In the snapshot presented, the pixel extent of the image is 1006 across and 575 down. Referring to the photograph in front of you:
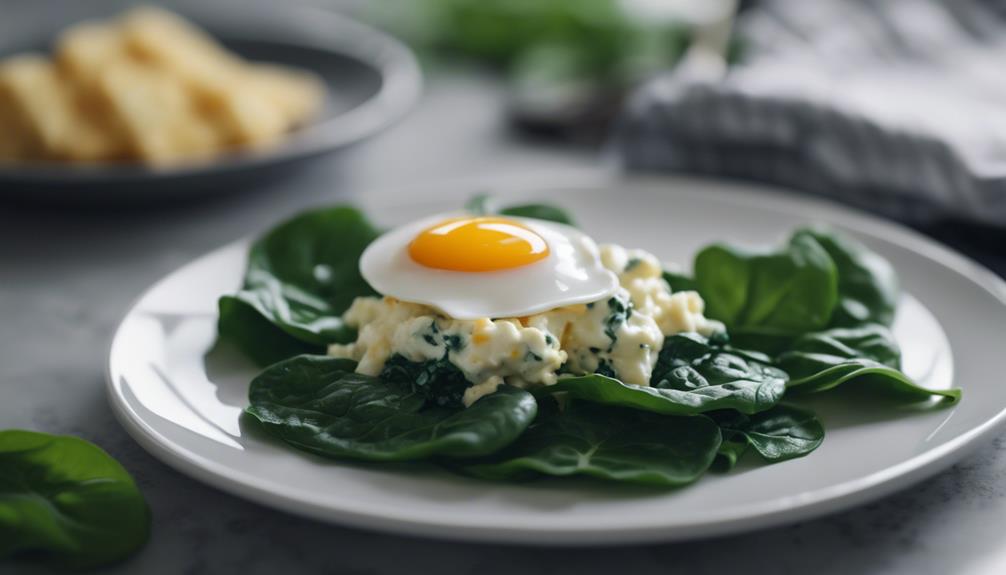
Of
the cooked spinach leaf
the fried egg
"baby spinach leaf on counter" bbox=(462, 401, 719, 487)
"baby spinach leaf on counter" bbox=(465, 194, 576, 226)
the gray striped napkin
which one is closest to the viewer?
"baby spinach leaf on counter" bbox=(462, 401, 719, 487)

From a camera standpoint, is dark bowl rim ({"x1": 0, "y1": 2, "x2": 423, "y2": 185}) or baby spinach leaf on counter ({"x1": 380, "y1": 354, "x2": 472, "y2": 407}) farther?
dark bowl rim ({"x1": 0, "y1": 2, "x2": 423, "y2": 185})

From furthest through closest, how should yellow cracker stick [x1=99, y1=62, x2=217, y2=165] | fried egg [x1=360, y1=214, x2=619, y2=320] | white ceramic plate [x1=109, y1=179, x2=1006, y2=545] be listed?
yellow cracker stick [x1=99, y1=62, x2=217, y2=165]
fried egg [x1=360, y1=214, x2=619, y2=320]
white ceramic plate [x1=109, y1=179, x2=1006, y2=545]

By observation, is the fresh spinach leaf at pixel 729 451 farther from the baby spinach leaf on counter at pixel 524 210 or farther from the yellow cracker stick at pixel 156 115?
the yellow cracker stick at pixel 156 115

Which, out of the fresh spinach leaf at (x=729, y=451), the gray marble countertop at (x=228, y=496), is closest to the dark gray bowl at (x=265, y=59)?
the gray marble countertop at (x=228, y=496)

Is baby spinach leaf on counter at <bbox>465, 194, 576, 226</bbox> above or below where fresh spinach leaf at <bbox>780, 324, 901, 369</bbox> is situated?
below

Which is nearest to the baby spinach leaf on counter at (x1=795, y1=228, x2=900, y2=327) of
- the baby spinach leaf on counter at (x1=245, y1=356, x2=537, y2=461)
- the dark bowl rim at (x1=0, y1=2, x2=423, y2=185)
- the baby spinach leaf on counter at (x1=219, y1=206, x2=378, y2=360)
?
the baby spinach leaf on counter at (x1=245, y1=356, x2=537, y2=461)

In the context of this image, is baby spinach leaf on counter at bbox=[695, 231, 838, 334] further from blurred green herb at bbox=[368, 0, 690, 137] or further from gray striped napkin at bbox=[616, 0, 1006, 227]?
blurred green herb at bbox=[368, 0, 690, 137]

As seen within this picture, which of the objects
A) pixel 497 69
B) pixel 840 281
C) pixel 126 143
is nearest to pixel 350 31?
pixel 497 69
